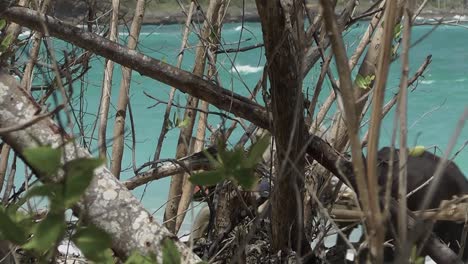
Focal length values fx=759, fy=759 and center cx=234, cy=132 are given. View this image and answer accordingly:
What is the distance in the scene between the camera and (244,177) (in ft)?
2.38

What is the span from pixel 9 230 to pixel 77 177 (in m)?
0.09

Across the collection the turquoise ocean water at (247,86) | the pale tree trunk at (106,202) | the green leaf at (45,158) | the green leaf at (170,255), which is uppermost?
the turquoise ocean water at (247,86)

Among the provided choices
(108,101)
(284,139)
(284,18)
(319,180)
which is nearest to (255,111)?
(284,139)

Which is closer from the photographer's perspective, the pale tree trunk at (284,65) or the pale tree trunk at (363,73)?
the pale tree trunk at (284,65)

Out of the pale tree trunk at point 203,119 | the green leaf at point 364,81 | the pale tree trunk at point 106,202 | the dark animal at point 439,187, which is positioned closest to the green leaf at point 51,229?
the pale tree trunk at point 106,202

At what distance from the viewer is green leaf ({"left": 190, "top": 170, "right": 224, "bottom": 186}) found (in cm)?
72

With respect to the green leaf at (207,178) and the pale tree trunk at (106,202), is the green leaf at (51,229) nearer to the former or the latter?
the green leaf at (207,178)

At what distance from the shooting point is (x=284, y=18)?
1074 mm

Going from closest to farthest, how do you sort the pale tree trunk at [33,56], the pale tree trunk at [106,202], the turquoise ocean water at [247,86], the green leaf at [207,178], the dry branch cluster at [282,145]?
the dry branch cluster at [282,145]
the green leaf at [207,178]
the pale tree trunk at [106,202]
the pale tree trunk at [33,56]
the turquoise ocean water at [247,86]

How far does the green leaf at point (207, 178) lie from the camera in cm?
72

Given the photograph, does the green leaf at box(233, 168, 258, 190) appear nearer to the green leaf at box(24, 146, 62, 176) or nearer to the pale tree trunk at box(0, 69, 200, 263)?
the green leaf at box(24, 146, 62, 176)

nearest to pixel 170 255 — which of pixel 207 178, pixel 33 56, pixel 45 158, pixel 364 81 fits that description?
pixel 207 178

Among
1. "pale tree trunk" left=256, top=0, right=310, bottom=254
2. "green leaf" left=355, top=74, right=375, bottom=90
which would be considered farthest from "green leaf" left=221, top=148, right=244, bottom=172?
"green leaf" left=355, top=74, right=375, bottom=90

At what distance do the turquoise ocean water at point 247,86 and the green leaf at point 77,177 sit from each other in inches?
13.7
